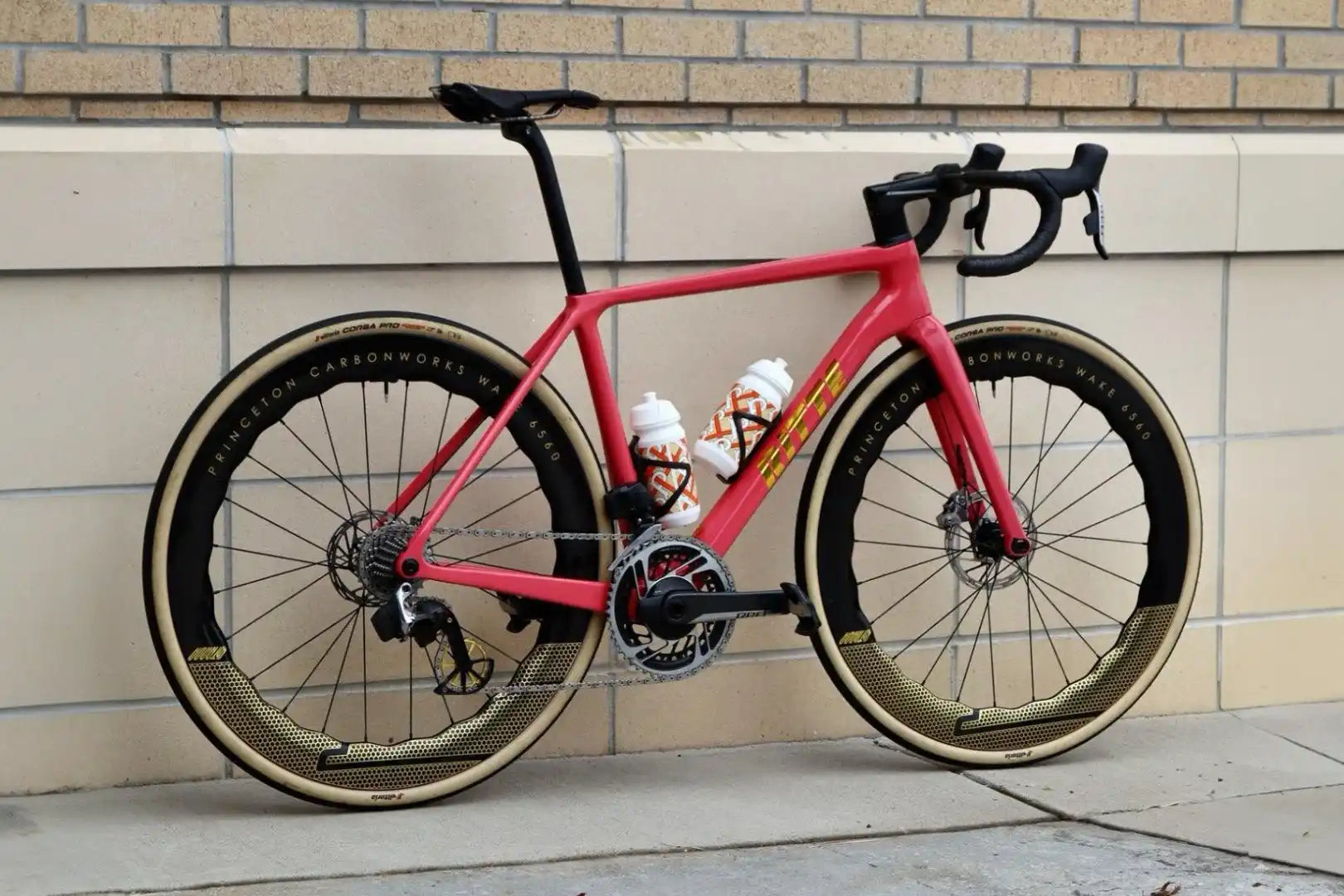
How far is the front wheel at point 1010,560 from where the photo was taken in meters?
4.18

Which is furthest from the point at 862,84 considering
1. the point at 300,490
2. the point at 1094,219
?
the point at 300,490

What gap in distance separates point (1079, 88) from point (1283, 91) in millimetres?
563

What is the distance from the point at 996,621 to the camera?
4.66 metres

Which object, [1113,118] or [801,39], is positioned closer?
[801,39]

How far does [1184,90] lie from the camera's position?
15.4ft

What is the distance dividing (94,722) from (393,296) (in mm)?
1104

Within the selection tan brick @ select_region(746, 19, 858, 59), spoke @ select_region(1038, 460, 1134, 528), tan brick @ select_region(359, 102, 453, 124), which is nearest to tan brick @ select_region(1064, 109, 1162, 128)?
tan brick @ select_region(746, 19, 858, 59)

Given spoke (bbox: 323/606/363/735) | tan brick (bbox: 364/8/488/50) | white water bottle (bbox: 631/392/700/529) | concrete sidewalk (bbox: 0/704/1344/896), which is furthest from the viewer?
spoke (bbox: 323/606/363/735)

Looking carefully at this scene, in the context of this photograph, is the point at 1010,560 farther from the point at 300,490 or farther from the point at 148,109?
the point at 148,109

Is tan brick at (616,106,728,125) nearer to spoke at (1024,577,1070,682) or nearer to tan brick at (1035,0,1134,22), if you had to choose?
tan brick at (1035,0,1134,22)

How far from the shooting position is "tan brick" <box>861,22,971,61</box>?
4449 mm

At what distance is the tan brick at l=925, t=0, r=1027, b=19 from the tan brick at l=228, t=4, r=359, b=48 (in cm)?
136

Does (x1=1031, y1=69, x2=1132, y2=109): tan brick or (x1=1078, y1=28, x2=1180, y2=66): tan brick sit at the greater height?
(x1=1078, y1=28, x2=1180, y2=66): tan brick

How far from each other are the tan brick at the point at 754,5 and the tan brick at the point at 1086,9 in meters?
0.63
